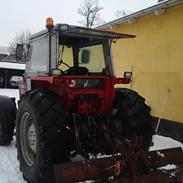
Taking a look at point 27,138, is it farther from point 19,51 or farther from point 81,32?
point 81,32

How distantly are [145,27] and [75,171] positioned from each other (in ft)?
19.4

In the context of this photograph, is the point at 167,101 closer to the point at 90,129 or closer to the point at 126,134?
the point at 126,134

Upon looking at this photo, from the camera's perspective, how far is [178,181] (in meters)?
3.87

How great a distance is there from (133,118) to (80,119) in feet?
2.69

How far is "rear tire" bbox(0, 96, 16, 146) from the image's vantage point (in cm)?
639

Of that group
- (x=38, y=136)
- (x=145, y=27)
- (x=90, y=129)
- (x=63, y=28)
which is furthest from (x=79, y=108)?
(x=145, y=27)

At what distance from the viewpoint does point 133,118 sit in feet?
16.1

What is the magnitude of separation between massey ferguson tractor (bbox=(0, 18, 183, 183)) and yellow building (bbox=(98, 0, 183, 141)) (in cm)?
267

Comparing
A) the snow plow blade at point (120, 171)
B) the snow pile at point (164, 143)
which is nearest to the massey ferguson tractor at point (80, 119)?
the snow plow blade at point (120, 171)

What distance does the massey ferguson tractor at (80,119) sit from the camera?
379 cm

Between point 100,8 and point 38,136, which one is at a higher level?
point 100,8

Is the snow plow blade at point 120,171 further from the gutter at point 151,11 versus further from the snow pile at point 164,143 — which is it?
the gutter at point 151,11

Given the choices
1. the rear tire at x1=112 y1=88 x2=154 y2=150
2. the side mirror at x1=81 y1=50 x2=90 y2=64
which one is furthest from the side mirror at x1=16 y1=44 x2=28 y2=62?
the rear tire at x1=112 y1=88 x2=154 y2=150

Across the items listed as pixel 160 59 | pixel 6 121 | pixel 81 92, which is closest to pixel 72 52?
pixel 81 92
